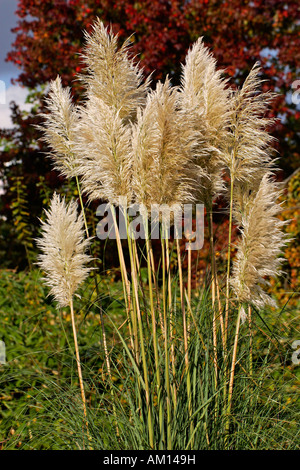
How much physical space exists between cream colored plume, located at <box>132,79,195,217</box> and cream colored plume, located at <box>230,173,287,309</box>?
40 cm

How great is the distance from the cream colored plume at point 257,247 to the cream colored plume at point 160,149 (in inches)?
15.6

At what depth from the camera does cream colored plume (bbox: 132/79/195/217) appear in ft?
7.93

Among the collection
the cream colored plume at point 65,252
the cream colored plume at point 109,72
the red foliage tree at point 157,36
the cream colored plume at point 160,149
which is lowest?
the cream colored plume at point 65,252

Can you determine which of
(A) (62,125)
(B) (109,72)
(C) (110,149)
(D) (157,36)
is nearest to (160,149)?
(C) (110,149)

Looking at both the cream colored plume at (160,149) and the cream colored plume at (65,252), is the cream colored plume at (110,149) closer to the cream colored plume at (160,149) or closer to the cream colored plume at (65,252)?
the cream colored plume at (160,149)

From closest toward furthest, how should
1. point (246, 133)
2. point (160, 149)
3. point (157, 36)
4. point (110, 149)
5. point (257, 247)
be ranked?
point (160, 149) < point (110, 149) < point (257, 247) < point (246, 133) < point (157, 36)

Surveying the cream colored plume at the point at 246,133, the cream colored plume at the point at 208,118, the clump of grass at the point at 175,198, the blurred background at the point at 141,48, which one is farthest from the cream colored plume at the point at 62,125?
the blurred background at the point at 141,48

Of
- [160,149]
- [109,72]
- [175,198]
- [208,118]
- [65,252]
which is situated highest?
[109,72]

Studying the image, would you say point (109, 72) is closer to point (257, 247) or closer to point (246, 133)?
point (246, 133)

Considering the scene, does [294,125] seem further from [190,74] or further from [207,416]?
[207,416]

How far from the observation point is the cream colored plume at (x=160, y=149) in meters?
2.42

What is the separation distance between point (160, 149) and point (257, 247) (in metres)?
0.70

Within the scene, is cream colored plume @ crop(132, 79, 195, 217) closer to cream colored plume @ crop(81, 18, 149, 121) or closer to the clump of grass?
the clump of grass

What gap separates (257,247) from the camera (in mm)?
2693
